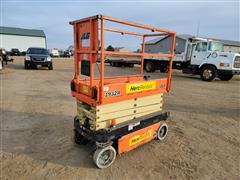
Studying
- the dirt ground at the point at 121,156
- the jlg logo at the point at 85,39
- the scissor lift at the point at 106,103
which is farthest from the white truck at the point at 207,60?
the jlg logo at the point at 85,39

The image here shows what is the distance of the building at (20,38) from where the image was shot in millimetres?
45156

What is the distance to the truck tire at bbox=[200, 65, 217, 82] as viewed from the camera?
10.4 m

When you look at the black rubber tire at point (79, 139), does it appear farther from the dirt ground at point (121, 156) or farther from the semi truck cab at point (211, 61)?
the semi truck cab at point (211, 61)

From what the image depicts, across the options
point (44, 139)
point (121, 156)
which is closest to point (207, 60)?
point (121, 156)

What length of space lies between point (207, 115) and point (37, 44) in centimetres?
5249

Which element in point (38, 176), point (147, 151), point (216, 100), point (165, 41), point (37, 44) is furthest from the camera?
point (37, 44)

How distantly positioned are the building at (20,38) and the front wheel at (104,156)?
52.9 metres

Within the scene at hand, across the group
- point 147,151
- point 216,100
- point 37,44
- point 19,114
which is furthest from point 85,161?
point 37,44

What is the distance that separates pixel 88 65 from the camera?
2.38 meters

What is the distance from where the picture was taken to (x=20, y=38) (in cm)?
4697

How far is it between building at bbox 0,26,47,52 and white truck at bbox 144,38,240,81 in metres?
46.4

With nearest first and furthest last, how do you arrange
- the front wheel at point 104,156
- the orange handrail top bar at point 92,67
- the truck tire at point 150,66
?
the orange handrail top bar at point 92,67 < the front wheel at point 104,156 < the truck tire at point 150,66

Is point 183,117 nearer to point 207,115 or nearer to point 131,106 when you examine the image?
point 207,115

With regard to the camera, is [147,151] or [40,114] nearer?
[147,151]
